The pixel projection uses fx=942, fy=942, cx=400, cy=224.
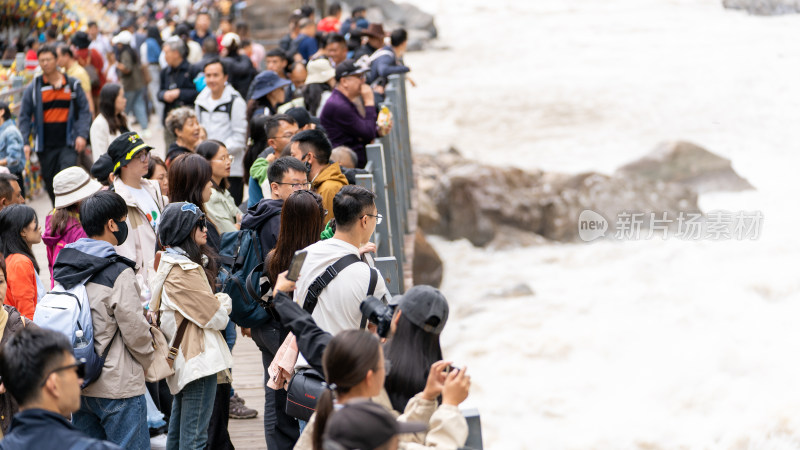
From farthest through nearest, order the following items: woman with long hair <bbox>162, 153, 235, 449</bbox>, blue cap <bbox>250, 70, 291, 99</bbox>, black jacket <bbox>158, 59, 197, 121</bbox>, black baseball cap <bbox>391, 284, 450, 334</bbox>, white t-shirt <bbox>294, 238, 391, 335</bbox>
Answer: black jacket <bbox>158, 59, 197, 121</bbox>, blue cap <bbox>250, 70, 291, 99</bbox>, woman with long hair <bbox>162, 153, 235, 449</bbox>, white t-shirt <bbox>294, 238, 391, 335</bbox>, black baseball cap <bbox>391, 284, 450, 334</bbox>

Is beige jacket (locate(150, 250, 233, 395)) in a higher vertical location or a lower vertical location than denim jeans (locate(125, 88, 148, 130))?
higher

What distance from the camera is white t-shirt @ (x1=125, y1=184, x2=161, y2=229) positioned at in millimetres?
5051

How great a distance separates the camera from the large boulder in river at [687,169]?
19.4 metres

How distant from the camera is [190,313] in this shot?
4.00 m

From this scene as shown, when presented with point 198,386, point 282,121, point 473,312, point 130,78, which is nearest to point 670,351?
point 473,312

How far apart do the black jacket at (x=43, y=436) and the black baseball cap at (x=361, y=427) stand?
662mm

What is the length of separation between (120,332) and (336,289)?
3.19 ft

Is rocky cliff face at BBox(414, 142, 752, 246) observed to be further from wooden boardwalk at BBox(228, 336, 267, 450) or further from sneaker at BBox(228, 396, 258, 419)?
sneaker at BBox(228, 396, 258, 419)

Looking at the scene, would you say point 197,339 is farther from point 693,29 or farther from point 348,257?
point 693,29

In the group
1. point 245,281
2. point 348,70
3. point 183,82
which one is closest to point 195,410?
point 245,281

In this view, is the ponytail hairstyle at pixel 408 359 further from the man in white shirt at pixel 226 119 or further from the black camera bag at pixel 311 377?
the man in white shirt at pixel 226 119

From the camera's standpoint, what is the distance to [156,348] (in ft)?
12.9

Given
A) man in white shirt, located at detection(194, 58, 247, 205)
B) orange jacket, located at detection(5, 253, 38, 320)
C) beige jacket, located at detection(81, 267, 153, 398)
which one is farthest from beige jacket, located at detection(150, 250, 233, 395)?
man in white shirt, located at detection(194, 58, 247, 205)

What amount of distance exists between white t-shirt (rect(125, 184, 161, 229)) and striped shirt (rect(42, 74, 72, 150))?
10.5 ft
